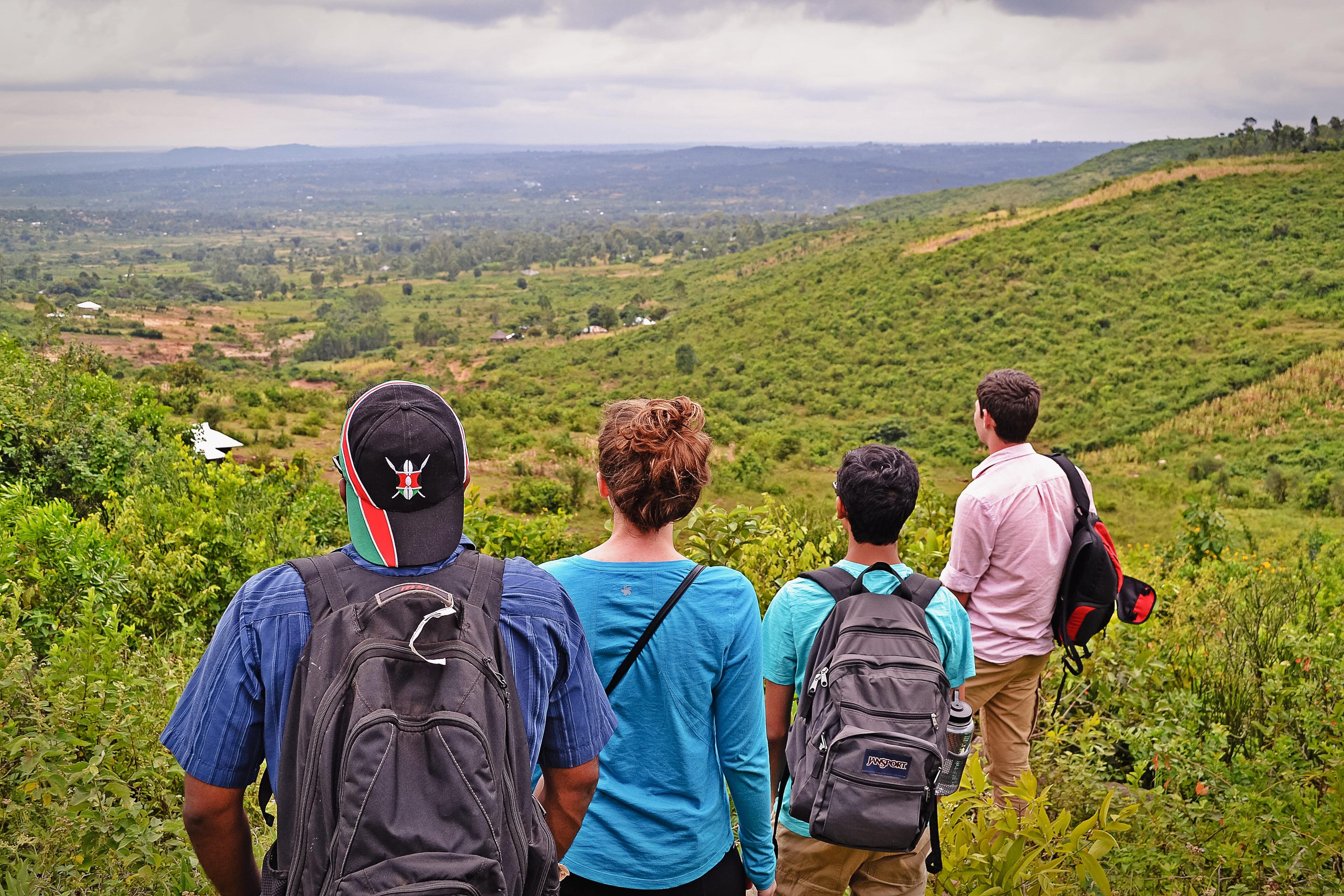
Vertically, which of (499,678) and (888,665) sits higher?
Result: (499,678)

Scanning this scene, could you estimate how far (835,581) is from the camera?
6.86 feet

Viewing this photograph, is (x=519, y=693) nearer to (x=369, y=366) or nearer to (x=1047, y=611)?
(x=1047, y=611)

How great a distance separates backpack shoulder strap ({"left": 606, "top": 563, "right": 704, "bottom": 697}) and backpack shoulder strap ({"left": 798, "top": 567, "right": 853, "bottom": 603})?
472 mm

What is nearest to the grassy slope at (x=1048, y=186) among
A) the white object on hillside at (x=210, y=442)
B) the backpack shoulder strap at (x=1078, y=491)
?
the white object on hillside at (x=210, y=442)

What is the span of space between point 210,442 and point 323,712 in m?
11.5

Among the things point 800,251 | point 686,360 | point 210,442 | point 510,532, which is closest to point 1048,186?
point 800,251

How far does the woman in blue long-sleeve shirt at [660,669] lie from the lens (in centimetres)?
173

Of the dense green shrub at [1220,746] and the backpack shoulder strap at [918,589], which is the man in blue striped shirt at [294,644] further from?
the dense green shrub at [1220,746]

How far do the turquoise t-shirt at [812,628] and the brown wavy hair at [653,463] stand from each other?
0.50m

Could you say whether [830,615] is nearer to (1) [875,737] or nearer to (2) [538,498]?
(1) [875,737]

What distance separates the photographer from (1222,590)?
6.21 meters

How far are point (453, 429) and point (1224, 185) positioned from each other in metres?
48.2

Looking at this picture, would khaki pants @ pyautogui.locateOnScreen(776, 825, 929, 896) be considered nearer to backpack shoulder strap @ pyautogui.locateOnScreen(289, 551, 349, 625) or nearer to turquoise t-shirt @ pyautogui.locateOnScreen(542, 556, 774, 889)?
turquoise t-shirt @ pyautogui.locateOnScreen(542, 556, 774, 889)

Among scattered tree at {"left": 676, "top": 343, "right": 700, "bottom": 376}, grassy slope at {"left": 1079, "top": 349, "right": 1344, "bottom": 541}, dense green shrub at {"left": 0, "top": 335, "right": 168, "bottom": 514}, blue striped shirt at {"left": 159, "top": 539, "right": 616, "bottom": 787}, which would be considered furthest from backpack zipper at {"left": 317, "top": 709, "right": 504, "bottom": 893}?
scattered tree at {"left": 676, "top": 343, "right": 700, "bottom": 376}
